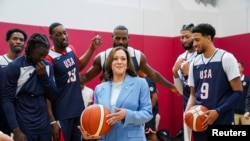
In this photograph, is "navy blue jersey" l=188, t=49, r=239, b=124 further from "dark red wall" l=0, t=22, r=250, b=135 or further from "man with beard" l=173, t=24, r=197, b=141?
"dark red wall" l=0, t=22, r=250, b=135

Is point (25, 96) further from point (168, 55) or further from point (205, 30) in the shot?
point (168, 55)

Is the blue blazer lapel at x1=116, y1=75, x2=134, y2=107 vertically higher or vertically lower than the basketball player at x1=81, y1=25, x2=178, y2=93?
lower

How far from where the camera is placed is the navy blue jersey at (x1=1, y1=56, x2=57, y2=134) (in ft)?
12.6

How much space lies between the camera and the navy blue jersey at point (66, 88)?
4.53 meters

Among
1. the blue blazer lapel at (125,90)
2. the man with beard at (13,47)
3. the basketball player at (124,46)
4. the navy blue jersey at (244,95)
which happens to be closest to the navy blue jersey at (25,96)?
the man with beard at (13,47)

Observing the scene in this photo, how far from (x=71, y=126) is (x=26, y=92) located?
2.82 feet

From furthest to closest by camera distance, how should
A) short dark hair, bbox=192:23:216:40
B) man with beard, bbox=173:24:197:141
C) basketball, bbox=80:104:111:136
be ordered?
man with beard, bbox=173:24:197:141, short dark hair, bbox=192:23:216:40, basketball, bbox=80:104:111:136

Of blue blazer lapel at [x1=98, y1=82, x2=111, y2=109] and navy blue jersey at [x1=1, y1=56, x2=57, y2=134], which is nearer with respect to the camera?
blue blazer lapel at [x1=98, y1=82, x2=111, y2=109]

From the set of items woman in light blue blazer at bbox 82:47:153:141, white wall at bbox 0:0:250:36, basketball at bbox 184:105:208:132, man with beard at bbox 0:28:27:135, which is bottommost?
basketball at bbox 184:105:208:132

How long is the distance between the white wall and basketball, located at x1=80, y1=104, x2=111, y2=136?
4.10 meters

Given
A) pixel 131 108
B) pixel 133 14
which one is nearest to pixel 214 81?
pixel 131 108

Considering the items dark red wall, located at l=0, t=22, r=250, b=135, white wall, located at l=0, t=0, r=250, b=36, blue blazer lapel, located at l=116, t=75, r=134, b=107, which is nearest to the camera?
blue blazer lapel, located at l=116, t=75, r=134, b=107

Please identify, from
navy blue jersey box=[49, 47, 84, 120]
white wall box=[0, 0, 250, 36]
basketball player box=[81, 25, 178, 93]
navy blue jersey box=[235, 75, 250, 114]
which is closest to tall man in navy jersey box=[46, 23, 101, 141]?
navy blue jersey box=[49, 47, 84, 120]

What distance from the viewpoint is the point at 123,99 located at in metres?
3.54
